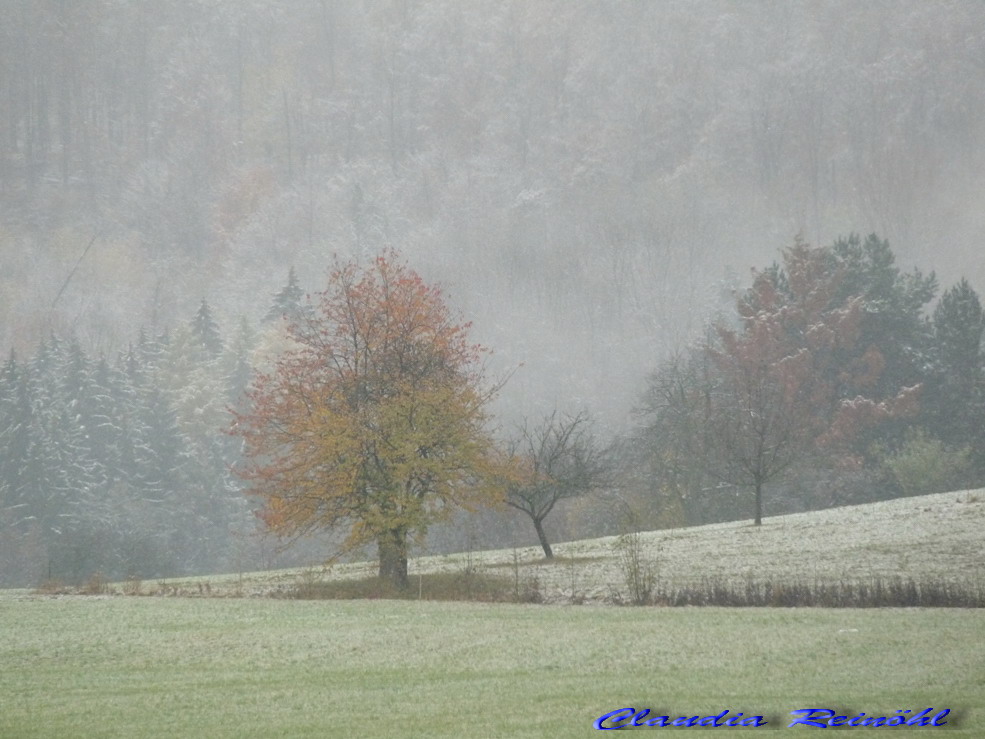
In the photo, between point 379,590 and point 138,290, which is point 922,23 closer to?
point 138,290

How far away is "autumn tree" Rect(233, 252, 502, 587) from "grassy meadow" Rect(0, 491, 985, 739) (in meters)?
4.31

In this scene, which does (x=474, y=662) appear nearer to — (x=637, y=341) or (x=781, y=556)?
(x=781, y=556)

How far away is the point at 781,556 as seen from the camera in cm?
3762

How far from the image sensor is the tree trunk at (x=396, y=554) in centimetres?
3644

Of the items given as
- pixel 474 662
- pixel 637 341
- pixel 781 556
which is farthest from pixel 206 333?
pixel 474 662

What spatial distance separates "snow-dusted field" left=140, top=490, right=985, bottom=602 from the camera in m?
→ 32.2

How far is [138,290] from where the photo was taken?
191m

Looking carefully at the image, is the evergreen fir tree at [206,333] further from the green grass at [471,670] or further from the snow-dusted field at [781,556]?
the green grass at [471,670]

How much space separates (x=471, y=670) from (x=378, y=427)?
1943 cm

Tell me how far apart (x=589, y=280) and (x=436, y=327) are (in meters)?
126

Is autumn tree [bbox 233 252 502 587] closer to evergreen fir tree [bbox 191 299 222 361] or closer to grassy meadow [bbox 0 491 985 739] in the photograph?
grassy meadow [bbox 0 491 985 739]

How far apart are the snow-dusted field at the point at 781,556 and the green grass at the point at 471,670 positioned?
23.6 ft

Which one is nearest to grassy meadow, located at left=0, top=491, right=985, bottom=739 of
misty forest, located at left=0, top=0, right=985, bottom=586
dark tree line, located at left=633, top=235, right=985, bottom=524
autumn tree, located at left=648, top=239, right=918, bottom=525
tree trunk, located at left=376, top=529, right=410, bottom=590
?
tree trunk, located at left=376, top=529, right=410, bottom=590

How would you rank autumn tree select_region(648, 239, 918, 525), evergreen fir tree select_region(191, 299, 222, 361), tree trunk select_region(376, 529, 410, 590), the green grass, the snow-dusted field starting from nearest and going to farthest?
the green grass → the snow-dusted field → tree trunk select_region(376, 529, 410, 590) → autumn tree select_region(648, 239, 918, 525) → evergreen fir tree select_region(191, 299, 222, 361)
